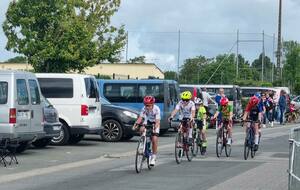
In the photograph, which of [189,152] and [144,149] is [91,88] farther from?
[144,149]

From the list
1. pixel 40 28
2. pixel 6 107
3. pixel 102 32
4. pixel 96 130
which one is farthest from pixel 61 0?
pixel 6 107

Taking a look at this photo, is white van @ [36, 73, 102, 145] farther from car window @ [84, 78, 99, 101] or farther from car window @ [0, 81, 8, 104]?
car window @ [0, 81, 8, 104]

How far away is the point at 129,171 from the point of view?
14.4 m

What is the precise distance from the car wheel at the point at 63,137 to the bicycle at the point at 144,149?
5731 millimetres

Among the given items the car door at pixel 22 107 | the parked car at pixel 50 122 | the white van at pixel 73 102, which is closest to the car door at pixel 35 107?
the car door at pixel 22 107

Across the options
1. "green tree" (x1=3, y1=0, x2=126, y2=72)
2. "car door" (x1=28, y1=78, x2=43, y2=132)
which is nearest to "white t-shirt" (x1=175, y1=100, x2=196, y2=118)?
"car door" (x1=28, y1=78, x2=43, y2=132)

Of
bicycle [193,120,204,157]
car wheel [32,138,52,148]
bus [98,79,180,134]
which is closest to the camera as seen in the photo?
bicycle [193,120,204,157]

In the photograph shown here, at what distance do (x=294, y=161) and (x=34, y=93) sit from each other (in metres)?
8.93

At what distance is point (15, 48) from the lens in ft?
102

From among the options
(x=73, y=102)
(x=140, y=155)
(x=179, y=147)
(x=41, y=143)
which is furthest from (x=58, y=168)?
(x=73, y=102)

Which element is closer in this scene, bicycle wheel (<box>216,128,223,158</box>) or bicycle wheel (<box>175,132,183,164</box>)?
bicycle wheel (<box>175,132,183,164</box>)

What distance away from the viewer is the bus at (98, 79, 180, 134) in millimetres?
24766

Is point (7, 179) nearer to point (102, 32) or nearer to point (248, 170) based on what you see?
point (248, 170)

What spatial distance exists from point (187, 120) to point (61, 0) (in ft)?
52.6
